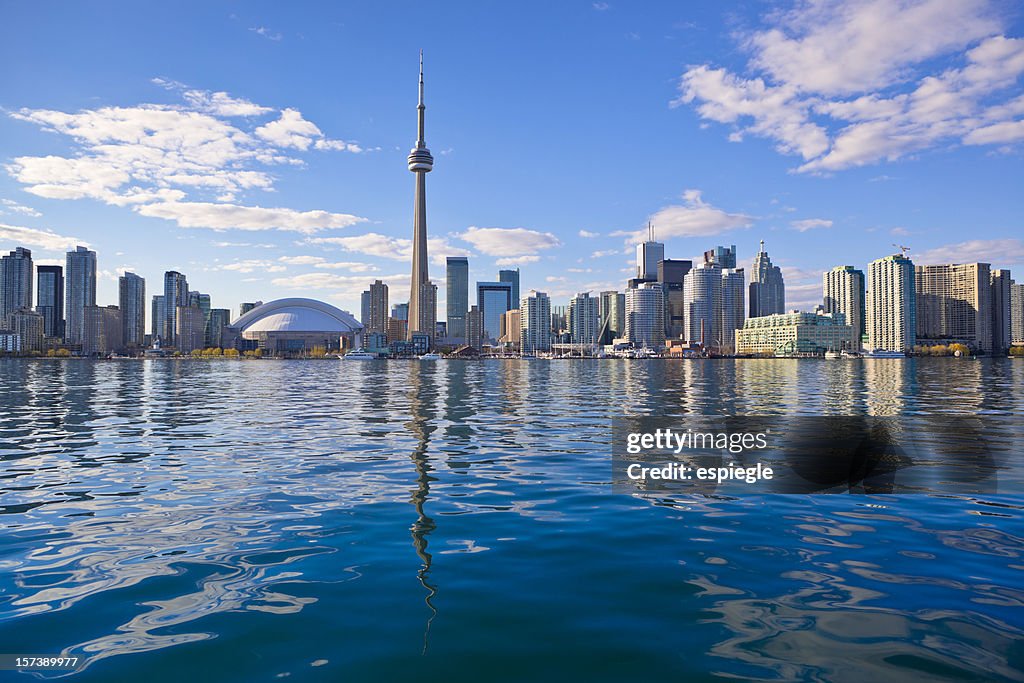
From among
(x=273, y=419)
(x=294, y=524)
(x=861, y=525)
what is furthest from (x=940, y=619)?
(x=273, y=419)

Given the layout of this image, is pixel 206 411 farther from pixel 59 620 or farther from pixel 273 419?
pixel 59 620

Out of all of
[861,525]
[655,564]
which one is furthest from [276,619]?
[861,525]

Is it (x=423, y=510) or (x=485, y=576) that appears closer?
(x=485, y=576)

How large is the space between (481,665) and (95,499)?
41.7 ft

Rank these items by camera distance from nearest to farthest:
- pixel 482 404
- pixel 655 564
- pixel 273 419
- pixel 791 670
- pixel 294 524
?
pixel 791 670 < pixel 655 564 < pixel 294 524 < pixel 273 419 < pixel 482 404

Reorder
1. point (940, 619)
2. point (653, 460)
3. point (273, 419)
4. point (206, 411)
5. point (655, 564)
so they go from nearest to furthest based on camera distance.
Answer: point (940, 619), point (655, 564), point (653, 460), point (273, 419), point (206, 411)

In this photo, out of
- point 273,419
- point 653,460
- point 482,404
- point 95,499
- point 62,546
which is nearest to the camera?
point 62,546

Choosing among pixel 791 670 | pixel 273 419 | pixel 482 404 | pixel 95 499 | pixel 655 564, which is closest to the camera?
pixel 791 670

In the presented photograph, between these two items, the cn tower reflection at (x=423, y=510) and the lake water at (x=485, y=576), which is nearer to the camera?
the lake water at (x=485, y=576)

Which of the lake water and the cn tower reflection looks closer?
the lake water

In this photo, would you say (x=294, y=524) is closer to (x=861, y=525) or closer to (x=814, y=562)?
(x=814, y=562)

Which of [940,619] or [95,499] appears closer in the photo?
[940,619]

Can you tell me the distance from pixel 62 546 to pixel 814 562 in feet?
43.1

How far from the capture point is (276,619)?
27.4 ft
